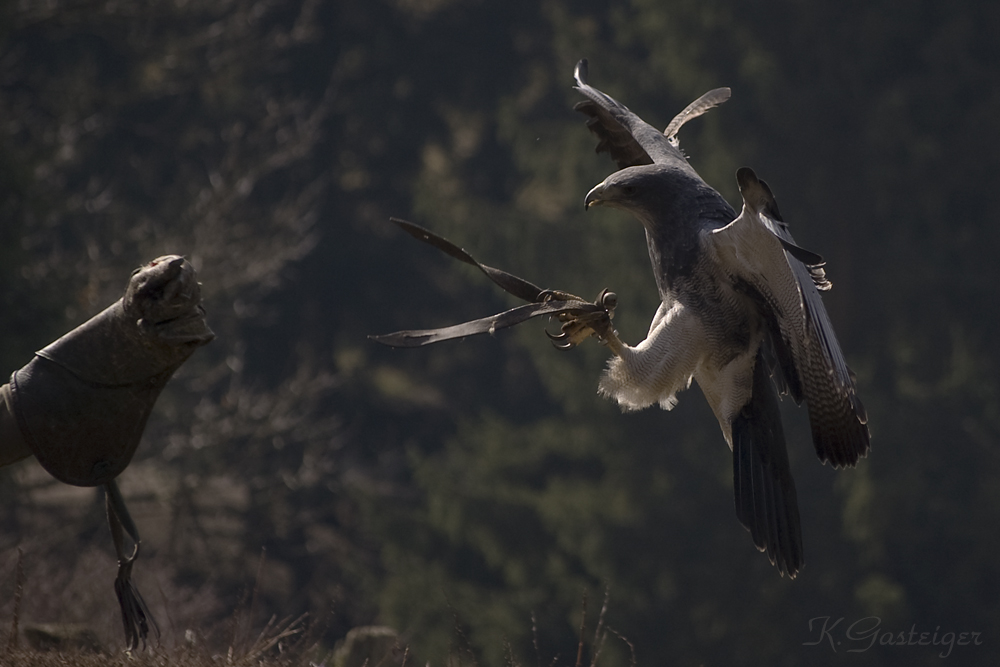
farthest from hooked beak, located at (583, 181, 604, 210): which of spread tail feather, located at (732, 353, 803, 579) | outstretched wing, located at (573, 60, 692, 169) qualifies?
spread tail feather, located at (732, 353, 803, 579)

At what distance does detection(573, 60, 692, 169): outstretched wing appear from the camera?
3.64 m

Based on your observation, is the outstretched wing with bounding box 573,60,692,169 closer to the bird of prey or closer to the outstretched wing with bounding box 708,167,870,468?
the bird of prey

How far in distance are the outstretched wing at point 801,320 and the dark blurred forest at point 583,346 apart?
5.83 metres

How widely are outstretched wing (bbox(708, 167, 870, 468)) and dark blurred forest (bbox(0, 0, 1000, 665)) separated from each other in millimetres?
5828

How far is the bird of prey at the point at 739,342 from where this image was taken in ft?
9.90

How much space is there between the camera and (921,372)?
35.2 feet

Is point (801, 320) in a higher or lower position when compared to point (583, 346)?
higher

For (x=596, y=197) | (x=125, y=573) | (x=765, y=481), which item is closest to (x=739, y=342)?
(x=765, y=481)

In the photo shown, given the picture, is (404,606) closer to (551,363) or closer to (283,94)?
(551,363)

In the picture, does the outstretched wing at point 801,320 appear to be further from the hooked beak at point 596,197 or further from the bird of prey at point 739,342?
the hooked beak at point 596,197

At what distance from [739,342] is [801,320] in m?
0.36

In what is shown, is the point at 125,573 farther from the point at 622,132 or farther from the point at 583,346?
the point at 583,346

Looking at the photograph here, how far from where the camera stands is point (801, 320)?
3029 millimetres

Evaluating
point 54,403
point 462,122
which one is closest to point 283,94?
point 462,122
